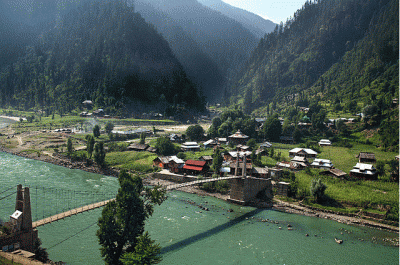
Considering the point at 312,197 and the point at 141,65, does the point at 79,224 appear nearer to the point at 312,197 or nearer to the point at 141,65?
the point at 312,197

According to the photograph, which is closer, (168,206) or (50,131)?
(168,206)

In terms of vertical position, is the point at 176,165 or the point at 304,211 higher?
the point at 176,165

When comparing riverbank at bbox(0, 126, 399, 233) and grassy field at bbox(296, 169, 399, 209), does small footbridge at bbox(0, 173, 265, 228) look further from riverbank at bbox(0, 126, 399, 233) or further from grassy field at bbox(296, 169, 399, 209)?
grassy field at bbox(296, 169, 399, 209)

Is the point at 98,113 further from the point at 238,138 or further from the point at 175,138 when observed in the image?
the point at 238,138

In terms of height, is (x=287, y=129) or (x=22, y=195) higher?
(x=287, y=129)

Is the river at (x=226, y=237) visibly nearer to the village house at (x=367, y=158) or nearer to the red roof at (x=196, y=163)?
the red roof at (x=196, y=163)

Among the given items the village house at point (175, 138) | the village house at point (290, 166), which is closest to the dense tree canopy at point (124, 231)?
the village house at point (290, 166)

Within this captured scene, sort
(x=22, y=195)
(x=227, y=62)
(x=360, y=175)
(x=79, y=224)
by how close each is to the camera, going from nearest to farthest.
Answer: (x=22, y=195) → (x=79, y=224) → (x=360, y=175) → (x=227, y=62)

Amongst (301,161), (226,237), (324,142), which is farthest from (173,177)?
(324,142)

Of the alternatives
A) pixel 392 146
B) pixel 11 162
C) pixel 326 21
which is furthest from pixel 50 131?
pixel 326 21
